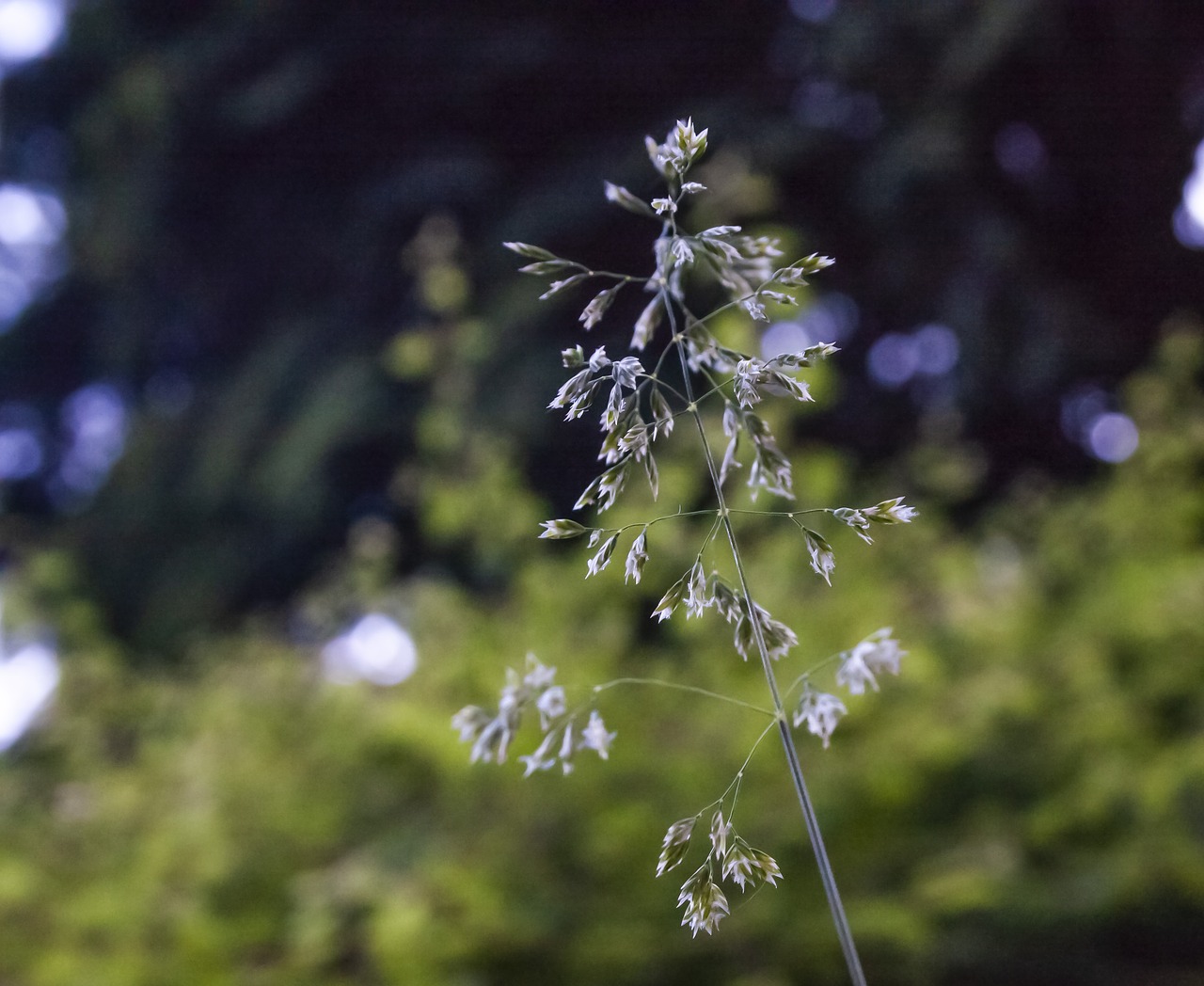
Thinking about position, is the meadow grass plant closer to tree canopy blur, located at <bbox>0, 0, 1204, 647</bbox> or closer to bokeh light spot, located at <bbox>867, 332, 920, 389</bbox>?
tree canopy blur, located at <bbox>0, 0, 1204, 647</bbox>

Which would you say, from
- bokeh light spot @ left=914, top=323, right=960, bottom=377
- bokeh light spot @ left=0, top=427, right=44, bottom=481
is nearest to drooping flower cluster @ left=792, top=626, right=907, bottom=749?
bokeh light spot @ left=914, top=323, right=960, bottom=377

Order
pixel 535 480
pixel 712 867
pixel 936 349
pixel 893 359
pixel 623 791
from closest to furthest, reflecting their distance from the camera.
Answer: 1. pixel 712 867
2. pixel 623 791
3. pixel 535 480
4. pixel 936 349
5. pixel 893 359

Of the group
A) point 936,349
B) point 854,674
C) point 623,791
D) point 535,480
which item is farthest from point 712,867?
point 936,349

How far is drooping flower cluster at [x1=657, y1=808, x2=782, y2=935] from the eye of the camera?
40cm

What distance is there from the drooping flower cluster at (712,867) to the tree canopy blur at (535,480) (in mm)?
1361

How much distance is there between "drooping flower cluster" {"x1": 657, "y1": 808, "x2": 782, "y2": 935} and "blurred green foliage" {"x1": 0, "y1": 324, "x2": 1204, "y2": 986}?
1327 mm

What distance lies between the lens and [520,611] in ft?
7.74

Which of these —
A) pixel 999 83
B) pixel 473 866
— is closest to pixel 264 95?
pixel 999 83

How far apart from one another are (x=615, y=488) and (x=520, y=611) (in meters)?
1.96

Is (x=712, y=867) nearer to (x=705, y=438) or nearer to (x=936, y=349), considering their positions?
(x=705, y=438)

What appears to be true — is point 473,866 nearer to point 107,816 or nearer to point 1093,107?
point 107,816

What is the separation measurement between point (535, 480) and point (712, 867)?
2.85 metres

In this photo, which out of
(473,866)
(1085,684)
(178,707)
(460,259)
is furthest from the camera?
(460,259)

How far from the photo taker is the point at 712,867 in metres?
0.42
